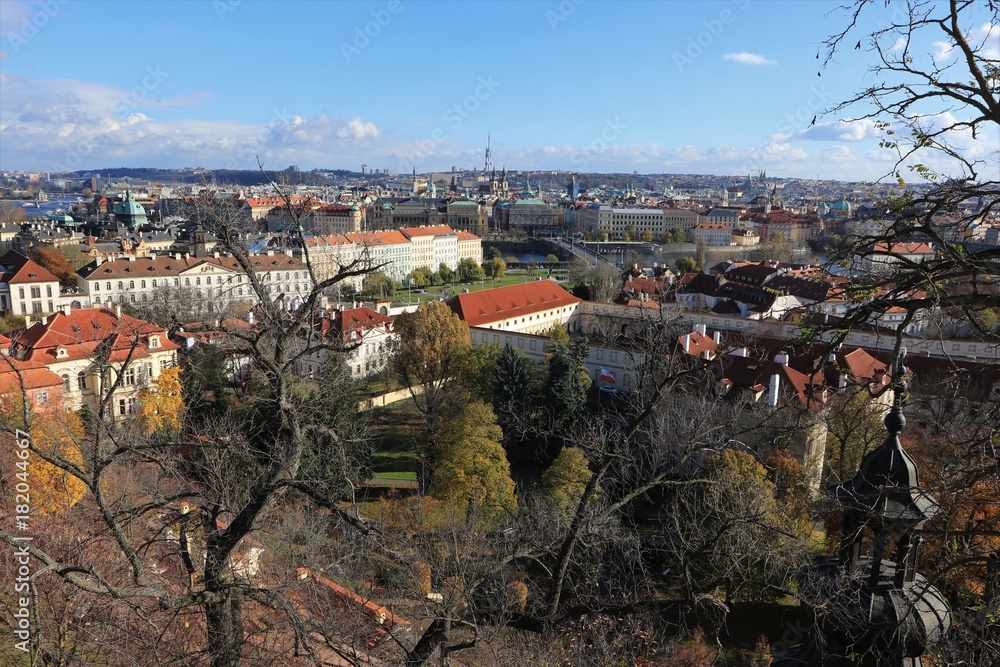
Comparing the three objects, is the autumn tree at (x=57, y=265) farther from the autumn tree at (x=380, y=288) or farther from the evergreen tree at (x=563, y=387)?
the evergreen tree at (x=563, y=387)

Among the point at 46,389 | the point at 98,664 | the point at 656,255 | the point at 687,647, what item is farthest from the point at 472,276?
the point at 98,664

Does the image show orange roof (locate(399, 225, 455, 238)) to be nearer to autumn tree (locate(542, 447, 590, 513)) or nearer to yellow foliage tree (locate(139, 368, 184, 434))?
yellow foliage tree (locate(139, 368, 184, 434))

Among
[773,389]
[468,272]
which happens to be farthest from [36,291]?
[773,389]

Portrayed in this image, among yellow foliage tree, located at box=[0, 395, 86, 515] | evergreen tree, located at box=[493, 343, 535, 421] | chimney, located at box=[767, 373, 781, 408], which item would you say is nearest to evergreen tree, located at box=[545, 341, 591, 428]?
evergreen tree, located at box=[493, 343, 535, 421]

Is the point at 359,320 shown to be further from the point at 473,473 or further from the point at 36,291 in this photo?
the point at 36,291

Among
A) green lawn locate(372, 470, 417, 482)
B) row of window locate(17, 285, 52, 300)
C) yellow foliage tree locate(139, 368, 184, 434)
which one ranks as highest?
row of window locate(17, 285, 52, 300)

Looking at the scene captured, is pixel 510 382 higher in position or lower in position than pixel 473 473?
higher
